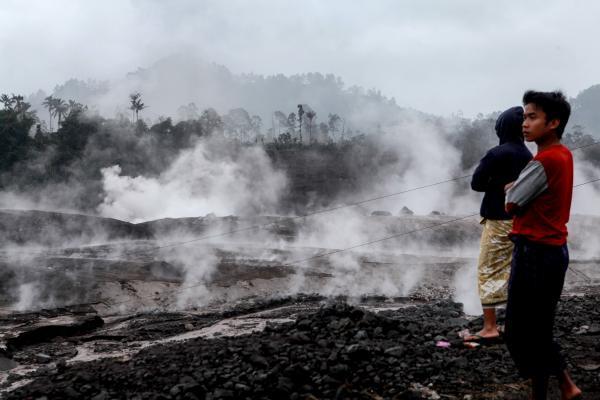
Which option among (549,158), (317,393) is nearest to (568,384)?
(549,158)

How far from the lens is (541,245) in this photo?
251cm

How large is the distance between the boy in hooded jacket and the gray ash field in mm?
396

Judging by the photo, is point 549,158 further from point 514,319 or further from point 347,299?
point 347,299

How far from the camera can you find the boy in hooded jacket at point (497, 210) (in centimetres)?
374

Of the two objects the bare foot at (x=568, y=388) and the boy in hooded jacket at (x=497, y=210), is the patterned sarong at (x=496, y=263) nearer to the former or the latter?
the boy in hooded jacket at (x=497, y=210)

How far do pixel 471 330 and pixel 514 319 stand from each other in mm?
2076

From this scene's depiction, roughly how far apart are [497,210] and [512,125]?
2.24 feet

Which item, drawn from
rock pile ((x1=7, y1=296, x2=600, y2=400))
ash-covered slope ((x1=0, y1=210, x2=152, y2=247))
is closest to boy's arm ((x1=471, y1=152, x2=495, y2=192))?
rock pile ((x1=7, y1=296, x2=600, y2=400))

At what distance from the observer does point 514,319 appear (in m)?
2.59

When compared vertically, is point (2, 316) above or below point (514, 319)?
below

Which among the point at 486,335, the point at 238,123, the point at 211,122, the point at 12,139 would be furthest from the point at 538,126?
the point at 238,123

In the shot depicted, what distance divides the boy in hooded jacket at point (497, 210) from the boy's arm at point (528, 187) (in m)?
1.24

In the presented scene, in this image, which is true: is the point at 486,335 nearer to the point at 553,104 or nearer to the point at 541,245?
the point at 541,245

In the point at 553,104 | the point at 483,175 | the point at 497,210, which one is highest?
the point at 553,104
